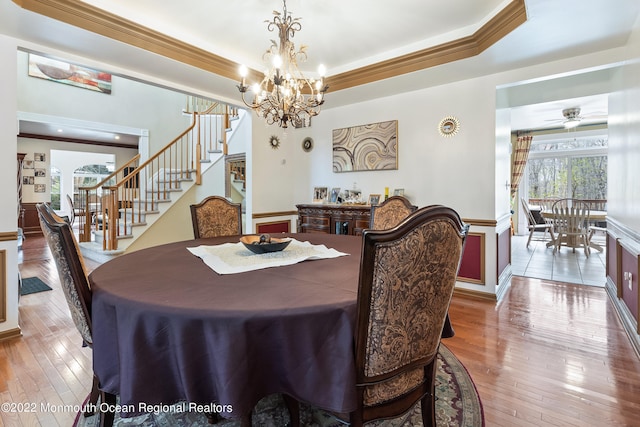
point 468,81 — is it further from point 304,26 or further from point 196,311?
point 196,311

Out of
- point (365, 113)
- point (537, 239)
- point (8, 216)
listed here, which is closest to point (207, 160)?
point (365, 113)

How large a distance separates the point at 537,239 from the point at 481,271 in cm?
475

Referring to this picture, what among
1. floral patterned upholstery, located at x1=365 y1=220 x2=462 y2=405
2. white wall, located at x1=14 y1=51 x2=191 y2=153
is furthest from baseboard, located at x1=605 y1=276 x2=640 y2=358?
white wall, located at x1=14 y1=51 x2=191 y2=153

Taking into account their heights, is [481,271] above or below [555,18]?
below

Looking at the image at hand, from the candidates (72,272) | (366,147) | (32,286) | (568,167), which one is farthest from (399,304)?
(568,167)

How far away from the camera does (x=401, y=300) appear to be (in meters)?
1.00

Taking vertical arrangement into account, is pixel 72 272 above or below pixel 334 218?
below

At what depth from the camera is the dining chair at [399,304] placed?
0.96 meters

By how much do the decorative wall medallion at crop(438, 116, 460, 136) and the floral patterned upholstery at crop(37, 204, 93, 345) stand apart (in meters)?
3.52

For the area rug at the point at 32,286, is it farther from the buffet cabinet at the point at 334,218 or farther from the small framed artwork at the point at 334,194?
the small framed artwork at the point at 334,194

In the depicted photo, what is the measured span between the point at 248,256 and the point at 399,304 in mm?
1022

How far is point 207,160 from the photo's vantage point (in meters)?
5.88

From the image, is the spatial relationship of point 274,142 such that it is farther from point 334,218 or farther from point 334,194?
point 334,218

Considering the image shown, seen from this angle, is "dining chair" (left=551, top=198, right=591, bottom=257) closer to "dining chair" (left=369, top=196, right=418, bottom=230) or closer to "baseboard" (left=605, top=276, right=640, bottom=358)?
"baseboard" (left=605, top=276, right=640, bottom=358)
